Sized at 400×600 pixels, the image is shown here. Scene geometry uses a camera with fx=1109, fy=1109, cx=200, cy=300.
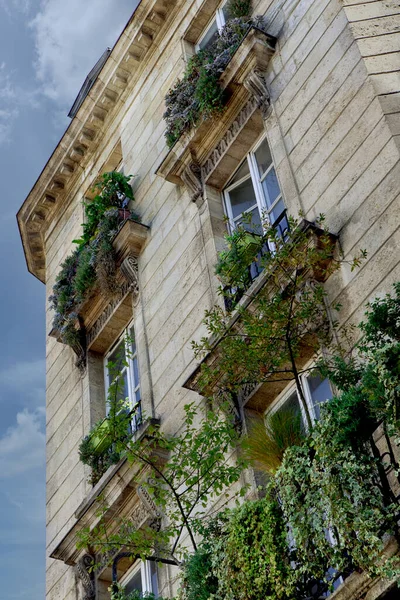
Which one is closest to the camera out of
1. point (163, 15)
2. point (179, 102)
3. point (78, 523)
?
point (78, 523)

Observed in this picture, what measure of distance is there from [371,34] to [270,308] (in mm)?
3784

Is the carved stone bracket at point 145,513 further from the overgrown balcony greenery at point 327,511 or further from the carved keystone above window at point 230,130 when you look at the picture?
the carved keystone above window at point 230,130

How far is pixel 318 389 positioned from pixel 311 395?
11cm

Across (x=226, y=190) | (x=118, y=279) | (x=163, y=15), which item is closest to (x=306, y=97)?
(x=226, y=190)

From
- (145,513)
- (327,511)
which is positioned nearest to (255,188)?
(145,513)

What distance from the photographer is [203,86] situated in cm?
1511

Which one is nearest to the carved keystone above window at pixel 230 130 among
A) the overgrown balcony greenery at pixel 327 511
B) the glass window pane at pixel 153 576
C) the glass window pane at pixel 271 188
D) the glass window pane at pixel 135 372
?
the glass window pane at pixel 271 188

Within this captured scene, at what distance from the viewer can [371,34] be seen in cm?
1267

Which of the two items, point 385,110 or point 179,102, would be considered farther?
point 179,102

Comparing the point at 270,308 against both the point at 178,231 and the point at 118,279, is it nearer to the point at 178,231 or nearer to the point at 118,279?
the point at 178,231

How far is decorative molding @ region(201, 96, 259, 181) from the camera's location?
572 inches

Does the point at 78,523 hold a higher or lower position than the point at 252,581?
higher

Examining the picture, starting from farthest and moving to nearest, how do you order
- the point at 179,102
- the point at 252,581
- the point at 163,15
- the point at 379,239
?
the point at 163,15 < the point at 179,102 < the point at 379,239 < the point at 252,581

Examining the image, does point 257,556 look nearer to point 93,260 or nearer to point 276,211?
point 276,211
